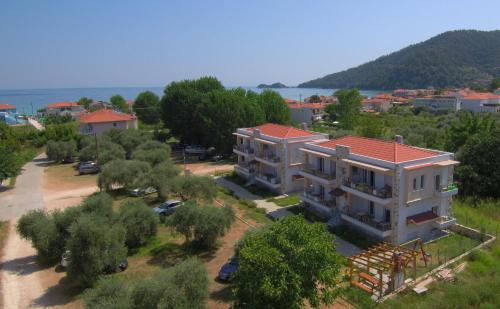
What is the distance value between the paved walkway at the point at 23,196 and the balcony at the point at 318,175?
85.2ft

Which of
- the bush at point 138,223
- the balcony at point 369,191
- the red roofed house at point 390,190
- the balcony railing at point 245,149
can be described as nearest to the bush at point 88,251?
the bush at point 138,223

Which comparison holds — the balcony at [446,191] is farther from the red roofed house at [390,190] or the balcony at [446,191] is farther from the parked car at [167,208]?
the parked car at [167,208]

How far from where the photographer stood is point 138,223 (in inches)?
1056

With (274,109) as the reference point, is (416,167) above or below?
below

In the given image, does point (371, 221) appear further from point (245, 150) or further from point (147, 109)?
point (147, 109)

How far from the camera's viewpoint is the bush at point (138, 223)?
87.4 feet

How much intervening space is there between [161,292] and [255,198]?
22.9 meters

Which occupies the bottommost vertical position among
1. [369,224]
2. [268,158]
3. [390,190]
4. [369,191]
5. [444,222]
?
[444,222]

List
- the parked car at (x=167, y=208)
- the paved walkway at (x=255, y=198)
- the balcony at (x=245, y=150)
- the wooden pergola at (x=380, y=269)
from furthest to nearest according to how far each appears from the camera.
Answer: the balcony at (x=245, y=150)
the paved walkway at (x=255, y=198)
the parked car at (x=167, y=208)
the wooden pergola at (x=380, y=269)

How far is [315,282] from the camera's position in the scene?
1609cm

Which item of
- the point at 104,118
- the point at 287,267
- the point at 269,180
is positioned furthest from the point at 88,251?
the point at 104,118

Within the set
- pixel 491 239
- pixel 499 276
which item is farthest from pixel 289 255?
pixel 491 239

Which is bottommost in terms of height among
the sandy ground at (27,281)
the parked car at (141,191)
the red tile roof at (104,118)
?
the sandy ground at (27,281)

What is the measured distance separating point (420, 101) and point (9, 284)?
131 metres
